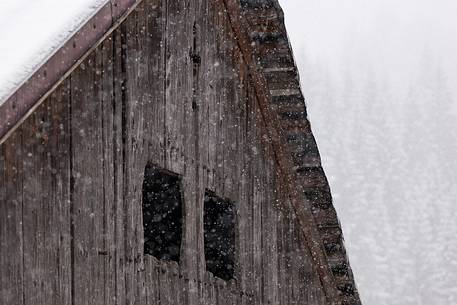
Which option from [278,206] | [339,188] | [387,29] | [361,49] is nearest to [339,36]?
[387,29]

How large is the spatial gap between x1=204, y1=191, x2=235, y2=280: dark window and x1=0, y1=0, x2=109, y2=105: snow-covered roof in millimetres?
2571

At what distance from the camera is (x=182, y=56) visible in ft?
17.8

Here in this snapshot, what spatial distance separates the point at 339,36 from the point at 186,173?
17707 cm

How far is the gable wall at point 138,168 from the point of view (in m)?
4.24

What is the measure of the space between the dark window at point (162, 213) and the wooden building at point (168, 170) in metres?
0.02

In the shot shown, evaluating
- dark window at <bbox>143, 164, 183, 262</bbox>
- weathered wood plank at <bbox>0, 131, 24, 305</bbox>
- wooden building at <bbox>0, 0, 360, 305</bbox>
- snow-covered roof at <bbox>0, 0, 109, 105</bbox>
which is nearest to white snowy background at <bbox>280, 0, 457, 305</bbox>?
dark window at <bbox>143, 164, 183, 262</bbox>

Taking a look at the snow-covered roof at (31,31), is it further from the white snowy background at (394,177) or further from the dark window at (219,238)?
the white snowy background at (394,177)

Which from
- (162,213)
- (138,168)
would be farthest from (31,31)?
(162,213)

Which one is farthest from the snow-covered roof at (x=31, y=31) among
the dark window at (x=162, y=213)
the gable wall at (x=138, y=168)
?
the dark window at (x=162, y=213)

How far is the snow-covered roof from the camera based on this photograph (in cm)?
354

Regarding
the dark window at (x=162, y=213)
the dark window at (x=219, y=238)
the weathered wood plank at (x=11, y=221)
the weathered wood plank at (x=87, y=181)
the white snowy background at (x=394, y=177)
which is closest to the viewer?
the weathered wood plank at (x=11, y=221)

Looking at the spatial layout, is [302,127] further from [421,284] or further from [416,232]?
[416,232]

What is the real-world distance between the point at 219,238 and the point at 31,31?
318 cm

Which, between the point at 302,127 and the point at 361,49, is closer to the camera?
the point at 302,127
